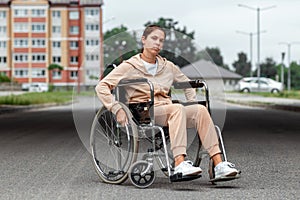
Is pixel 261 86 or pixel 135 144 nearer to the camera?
pixel 135 144

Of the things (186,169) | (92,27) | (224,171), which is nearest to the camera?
(186,169)

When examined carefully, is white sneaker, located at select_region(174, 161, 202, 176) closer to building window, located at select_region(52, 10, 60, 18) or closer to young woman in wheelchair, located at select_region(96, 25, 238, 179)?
young woman in wheelchair, located at select_region(96, 25, 238, 179)

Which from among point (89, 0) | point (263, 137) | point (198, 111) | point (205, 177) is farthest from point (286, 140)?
point (89, 0)

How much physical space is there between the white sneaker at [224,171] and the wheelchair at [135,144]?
0.06 m

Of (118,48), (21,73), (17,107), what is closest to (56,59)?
(21,73)

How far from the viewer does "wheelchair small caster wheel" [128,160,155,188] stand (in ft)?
23.9

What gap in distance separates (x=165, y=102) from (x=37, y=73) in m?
96.0

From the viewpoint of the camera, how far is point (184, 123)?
7160mm

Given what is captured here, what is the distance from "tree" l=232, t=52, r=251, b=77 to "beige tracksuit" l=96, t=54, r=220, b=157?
13865 cm

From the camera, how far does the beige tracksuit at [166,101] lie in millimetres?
7156

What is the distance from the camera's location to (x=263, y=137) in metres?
14.9

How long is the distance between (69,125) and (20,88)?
71.6 metres

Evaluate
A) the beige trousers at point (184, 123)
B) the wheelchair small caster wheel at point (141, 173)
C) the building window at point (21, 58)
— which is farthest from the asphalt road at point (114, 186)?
the building window at point (21, 58)

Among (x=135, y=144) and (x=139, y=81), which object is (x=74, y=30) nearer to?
(x=139, y=81)
